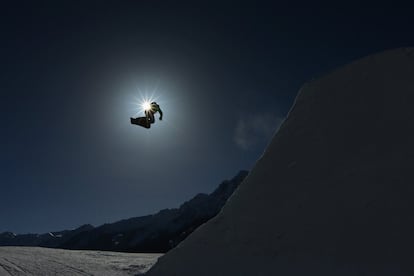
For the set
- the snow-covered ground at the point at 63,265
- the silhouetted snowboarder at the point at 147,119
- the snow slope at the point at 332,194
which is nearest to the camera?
the snow slope at the point at 332,194

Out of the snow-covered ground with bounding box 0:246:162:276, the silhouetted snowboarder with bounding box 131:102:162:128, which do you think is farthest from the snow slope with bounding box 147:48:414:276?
the silhouetted snowboarder with bounding box 131:102:162:128

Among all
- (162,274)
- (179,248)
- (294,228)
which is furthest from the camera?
(179,248)

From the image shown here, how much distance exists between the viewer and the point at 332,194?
1163cm

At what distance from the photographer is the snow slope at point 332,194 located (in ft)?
32.5

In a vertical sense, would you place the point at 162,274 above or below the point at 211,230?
below

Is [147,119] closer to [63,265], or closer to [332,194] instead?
[63,265]

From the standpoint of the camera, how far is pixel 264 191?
13.4 metres

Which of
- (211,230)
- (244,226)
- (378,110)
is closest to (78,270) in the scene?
(211,230)

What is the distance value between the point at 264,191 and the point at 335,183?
8.58ft

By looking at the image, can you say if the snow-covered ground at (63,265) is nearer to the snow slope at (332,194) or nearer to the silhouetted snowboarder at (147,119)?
the snow slope at (332,194)

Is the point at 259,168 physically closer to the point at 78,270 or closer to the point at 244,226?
the point at 244,226

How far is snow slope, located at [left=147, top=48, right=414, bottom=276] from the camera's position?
32.5ft

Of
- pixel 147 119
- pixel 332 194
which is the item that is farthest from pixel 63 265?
pixel 332 194

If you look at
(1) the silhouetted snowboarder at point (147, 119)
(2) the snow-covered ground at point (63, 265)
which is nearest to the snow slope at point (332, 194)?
(2) the snow-covered ground at point (63, 265)
